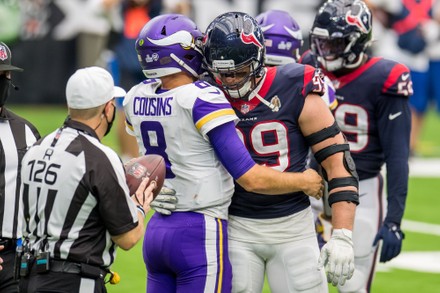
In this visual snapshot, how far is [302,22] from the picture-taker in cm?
1716

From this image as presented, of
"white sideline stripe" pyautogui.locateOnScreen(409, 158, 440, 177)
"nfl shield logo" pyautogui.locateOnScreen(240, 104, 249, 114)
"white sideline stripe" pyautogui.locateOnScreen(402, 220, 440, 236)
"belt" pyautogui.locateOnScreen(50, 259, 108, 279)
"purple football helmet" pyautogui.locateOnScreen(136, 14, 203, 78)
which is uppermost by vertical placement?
"purple football helmet" pyautogui.locateOnScreen(136, 14, 203, 78)

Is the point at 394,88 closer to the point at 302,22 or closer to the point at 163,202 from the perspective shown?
the point at 163,202

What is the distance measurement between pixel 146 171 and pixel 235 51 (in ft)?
2.22

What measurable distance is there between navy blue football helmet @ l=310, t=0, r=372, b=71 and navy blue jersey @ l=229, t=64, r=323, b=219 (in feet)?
2.66

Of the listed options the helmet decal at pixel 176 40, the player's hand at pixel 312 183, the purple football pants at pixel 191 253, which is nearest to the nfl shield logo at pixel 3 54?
the helmet decal at pixel 176 40

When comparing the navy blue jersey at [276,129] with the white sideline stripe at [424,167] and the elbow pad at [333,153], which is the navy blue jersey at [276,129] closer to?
the elbow pad at [333,153]

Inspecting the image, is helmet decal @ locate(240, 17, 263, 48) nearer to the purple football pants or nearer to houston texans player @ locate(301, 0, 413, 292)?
the purple football pants

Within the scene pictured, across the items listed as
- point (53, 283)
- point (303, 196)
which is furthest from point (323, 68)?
point (53, 283)

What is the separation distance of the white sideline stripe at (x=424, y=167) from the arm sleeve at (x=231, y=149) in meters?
7.68

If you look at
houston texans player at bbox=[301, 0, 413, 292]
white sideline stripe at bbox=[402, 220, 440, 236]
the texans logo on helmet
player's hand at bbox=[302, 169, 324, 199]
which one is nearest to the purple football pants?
player's hand at bbox=[302, 169, 324, 199]

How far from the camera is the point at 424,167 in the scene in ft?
40.8

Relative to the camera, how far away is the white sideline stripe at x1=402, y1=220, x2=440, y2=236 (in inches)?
356

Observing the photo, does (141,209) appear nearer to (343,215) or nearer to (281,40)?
(343,215)

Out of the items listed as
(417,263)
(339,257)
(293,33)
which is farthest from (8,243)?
(417,263)
